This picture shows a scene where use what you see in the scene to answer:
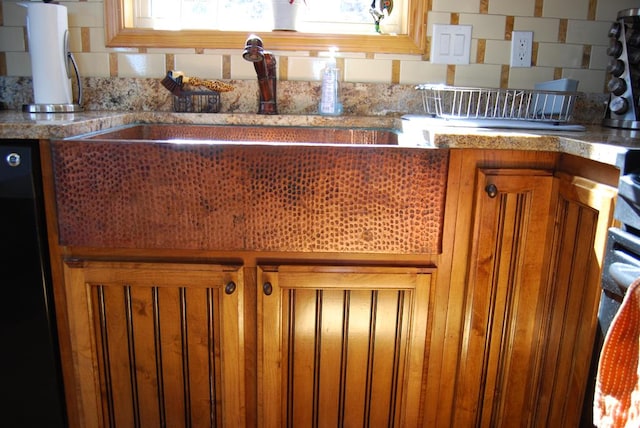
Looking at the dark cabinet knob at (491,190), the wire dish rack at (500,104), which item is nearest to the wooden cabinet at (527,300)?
the dark cabinet knob at (491,190)

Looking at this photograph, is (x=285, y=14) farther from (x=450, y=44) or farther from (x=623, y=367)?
(x=623, y=367)

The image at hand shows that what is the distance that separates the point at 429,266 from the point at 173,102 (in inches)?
42.5

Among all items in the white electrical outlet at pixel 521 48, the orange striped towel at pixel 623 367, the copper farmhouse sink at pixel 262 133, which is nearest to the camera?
the orange striped towel at pixel 623 367

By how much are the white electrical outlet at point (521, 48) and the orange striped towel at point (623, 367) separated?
120 cm

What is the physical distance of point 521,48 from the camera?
1.75 m

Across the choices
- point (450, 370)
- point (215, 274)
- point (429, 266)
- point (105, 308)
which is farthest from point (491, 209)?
point (105, 308)

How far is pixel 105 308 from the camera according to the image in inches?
47.1

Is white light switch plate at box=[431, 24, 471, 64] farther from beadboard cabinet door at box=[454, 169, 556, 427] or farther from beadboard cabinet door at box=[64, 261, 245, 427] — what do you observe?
beadboard cabinet door at box=[64, 261, 245, 427]

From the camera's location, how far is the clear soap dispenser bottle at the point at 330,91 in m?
1.68

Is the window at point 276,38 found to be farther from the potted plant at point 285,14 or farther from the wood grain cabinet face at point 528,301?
the wood grain cabinet face at point 528,301

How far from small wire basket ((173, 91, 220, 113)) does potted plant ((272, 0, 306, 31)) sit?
332 millimetres

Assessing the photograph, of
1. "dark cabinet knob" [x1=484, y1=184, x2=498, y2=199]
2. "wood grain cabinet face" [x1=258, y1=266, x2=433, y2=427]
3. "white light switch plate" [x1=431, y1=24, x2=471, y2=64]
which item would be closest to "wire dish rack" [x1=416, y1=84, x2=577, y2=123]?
"white light switch plate" [x1=431, y1=24, x2=471, y2=64]

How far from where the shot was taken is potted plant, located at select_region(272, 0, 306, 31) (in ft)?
5.66

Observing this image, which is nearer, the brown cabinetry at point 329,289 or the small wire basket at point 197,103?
the brown cabinetry at point 329,289
